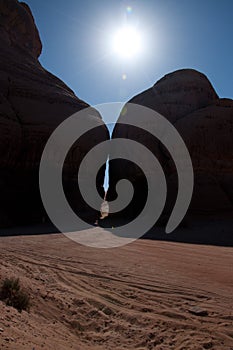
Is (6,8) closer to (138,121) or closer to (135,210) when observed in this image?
(138,121)

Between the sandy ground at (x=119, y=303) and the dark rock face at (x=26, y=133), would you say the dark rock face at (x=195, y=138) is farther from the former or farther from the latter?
the sandy ground at (x=119, y=303)

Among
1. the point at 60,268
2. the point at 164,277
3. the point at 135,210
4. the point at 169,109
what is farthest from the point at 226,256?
the point at 169,109

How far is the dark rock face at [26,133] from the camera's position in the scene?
650 inches

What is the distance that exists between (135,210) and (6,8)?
26.3m

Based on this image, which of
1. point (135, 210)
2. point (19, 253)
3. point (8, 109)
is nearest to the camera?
point (19, 253)

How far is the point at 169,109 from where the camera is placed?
20.7 m

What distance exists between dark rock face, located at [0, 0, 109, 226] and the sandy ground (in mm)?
10135

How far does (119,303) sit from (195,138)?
15.4 m

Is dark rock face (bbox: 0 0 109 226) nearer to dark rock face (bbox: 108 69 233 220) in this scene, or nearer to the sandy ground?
dark rock face (bbox: 108 69 233 220)

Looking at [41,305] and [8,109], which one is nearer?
[41,305]

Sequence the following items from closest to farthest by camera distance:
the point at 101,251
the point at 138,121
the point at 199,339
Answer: the point at 199,339 < the point at 101,251 < the point at 138,121

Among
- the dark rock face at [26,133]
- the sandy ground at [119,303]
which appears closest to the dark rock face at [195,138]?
the dark rock face at [26,133]

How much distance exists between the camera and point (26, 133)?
17.5 m

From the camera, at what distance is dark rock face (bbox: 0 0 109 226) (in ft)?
54.1
